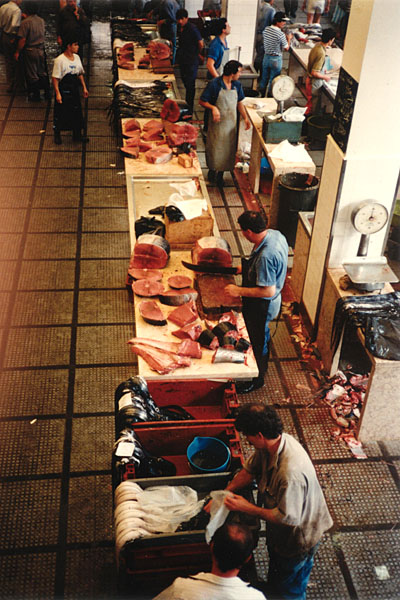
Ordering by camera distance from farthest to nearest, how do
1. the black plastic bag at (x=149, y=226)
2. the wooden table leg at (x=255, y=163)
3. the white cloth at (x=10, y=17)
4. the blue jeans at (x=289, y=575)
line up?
the white cloth at (x=10, y=17), the wooden table leg at (x=255, y=163), the black plastic bag at (x=149, y=226), the blue jeans at (x=289, y=575)

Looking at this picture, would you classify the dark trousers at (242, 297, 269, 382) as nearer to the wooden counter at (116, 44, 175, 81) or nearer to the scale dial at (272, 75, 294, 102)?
the scale dial at (272, 75, 294, 102)

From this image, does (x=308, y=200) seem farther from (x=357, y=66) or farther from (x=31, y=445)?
(x=31, y=445)

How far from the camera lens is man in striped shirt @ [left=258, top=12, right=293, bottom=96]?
10.7 m

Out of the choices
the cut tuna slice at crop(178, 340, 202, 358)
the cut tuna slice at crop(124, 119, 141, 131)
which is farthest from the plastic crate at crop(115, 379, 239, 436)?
the cut tuna slice at crop(124, 119, 141, 131)

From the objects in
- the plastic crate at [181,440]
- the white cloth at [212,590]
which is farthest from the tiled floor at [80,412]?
the white cloth at [212,590]

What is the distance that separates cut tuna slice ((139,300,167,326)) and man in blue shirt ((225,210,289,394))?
603mm

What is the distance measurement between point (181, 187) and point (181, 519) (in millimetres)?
4075

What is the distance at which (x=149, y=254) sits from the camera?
5559mm

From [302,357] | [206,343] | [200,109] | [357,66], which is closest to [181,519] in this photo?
[206,343]

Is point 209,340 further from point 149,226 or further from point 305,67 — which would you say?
point 305,67

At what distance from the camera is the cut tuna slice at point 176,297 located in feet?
16.8

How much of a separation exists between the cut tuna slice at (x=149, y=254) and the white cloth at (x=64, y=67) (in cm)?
487

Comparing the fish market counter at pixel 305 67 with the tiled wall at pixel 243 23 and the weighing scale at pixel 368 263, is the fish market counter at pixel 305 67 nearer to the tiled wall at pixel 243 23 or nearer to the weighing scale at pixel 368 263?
the tiled wall at pixel 243 23

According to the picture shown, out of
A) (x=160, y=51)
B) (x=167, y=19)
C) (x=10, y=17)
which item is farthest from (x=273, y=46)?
(x=10, y=17)
